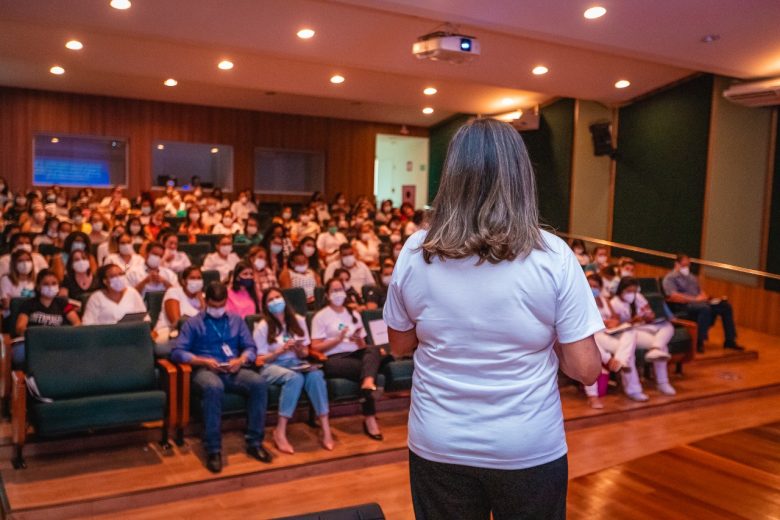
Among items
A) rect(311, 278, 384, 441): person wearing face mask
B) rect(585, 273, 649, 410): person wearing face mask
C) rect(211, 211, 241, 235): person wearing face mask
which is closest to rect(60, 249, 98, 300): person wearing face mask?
rect(311, 278, 384, 441): person wearing face mask

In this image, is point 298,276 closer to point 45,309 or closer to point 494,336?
point 45,309

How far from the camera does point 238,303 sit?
212 inches

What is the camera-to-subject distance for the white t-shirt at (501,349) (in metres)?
1.15

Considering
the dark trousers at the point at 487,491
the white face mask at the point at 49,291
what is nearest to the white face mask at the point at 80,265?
the white face mask at the point at 49,291

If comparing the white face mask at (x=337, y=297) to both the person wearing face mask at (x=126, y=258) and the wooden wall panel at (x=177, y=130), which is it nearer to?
the person wearing face mask at (x=126, y=258)

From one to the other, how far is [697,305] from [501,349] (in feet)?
21.8

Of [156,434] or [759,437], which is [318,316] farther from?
[759,437]

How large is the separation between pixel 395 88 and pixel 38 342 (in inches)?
295

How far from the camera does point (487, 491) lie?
3.90 ft

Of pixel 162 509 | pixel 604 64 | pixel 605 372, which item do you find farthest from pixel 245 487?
pixel 604 64

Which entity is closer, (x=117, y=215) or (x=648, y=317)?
(x=648, y=317)

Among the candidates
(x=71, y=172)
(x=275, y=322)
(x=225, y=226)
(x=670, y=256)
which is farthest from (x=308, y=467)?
(x=71, y=172)

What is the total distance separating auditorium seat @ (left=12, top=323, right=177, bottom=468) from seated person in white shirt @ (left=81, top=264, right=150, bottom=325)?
58 centimetres

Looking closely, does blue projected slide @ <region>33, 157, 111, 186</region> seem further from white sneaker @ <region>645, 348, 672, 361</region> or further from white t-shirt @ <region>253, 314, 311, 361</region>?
white sneaker @ <region>645, 348, 672, 361</region>
